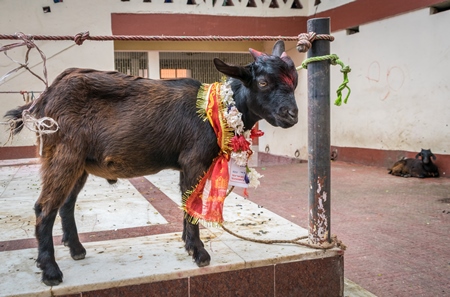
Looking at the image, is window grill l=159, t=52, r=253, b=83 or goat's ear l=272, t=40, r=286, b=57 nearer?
goat's ear l=272, t=40, r=286, b=57

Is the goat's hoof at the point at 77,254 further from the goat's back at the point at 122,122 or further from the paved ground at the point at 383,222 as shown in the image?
the paved ground at the point at 383,222

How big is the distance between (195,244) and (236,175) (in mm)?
511

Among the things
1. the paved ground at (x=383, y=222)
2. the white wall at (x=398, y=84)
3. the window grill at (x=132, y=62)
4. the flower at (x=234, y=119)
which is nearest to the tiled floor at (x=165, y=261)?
the paved ground at (x=383, y=222)

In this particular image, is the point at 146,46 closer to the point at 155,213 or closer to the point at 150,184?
the point at 150,184

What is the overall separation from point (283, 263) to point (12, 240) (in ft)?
7.88

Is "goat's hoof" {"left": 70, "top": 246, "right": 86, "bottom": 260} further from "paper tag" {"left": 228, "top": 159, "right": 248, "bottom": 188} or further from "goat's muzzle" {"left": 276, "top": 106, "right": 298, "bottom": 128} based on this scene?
"goat's muzzle" {"left": 276, "top": 106, "right": 298, "bottom": 128}

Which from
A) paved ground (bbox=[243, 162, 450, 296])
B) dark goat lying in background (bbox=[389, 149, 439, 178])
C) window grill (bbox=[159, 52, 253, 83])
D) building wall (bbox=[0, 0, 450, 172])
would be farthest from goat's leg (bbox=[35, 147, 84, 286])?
window grill (bbox=[159, 52, 253, 83])

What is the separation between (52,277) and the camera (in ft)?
7.79

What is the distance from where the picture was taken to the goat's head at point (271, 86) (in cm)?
252

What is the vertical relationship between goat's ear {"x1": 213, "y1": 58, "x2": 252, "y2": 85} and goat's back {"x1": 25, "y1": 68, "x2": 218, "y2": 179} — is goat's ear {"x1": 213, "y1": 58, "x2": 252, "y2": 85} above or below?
above

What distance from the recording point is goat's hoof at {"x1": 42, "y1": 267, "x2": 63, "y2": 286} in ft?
7.77

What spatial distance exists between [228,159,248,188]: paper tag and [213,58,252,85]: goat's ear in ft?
1.74

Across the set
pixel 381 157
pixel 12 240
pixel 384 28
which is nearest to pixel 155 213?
pixel 12 240

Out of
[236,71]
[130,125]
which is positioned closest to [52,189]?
[130,125]
